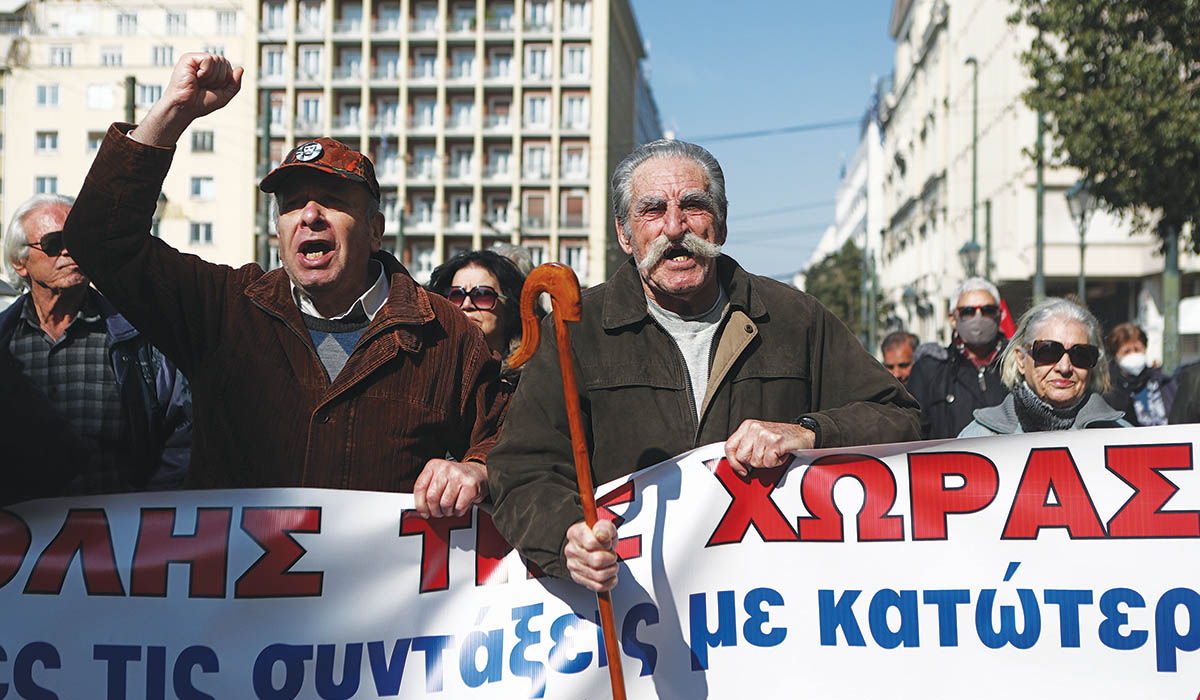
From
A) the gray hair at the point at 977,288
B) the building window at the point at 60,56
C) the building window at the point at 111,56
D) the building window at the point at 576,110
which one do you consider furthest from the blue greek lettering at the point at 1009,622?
the building window at the point at 60,56

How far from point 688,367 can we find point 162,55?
7479 centimetres

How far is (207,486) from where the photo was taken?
11.1 feet

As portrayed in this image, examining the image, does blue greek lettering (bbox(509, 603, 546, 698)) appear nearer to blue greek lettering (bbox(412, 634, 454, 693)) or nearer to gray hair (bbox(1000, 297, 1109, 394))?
blue greek lettering (bbox(412, 634, 454, 693))

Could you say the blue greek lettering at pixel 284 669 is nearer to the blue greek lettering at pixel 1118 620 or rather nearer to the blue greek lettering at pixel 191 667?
the blue greek lettering at pixel 191 667

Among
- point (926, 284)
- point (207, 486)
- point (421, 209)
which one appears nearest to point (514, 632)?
point (207, 486)

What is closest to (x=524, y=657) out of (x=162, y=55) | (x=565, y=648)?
(x=565, y=648)

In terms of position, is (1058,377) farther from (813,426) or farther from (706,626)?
(706,626)

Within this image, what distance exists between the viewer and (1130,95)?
45.9 feet

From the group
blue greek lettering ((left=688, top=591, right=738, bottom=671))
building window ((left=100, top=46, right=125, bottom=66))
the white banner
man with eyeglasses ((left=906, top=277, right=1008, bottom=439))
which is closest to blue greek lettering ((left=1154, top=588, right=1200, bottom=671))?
the white banner

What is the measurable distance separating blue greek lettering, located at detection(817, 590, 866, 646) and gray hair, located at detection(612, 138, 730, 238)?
96 cm

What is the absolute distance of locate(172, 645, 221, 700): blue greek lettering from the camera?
10.3 feet

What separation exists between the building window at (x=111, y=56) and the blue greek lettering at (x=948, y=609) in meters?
75.0

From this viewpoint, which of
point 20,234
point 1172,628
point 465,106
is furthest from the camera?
point 465,106

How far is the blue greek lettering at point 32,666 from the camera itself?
10.3ft
